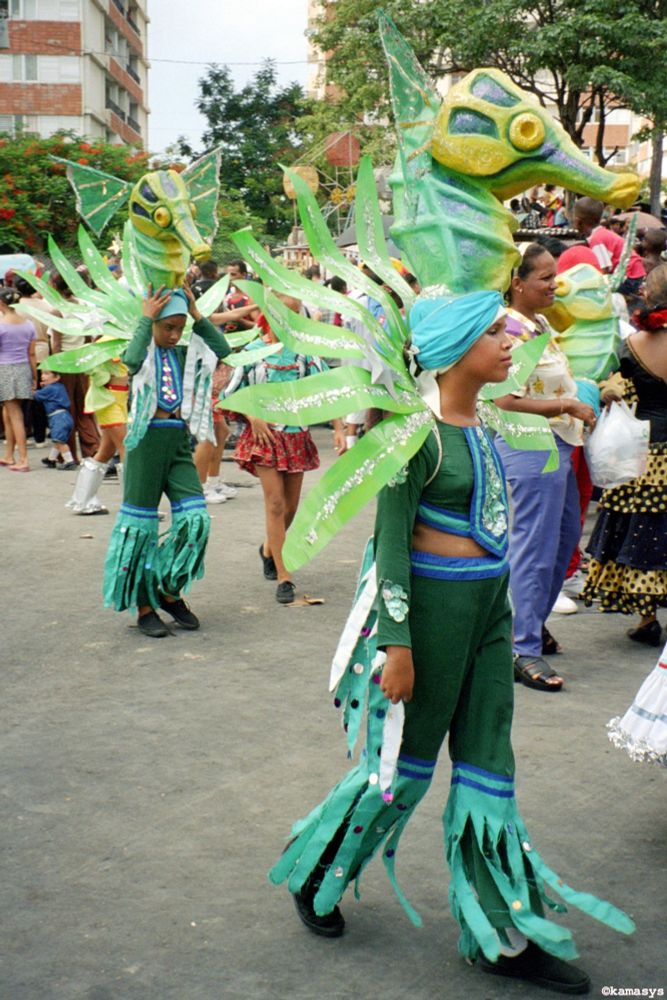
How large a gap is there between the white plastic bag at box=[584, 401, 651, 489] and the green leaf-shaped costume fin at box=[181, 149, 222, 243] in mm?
2439

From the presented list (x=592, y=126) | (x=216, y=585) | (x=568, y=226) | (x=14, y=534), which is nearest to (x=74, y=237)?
(x=568, y=226)

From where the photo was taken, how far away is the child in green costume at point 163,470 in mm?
6559

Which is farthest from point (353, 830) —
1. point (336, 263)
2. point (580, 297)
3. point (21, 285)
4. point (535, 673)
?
point (21, 285)

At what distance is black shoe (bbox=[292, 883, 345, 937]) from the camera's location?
3424mm

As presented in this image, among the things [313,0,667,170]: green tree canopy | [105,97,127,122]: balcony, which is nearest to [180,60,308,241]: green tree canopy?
[105,97,127,122]: balcony

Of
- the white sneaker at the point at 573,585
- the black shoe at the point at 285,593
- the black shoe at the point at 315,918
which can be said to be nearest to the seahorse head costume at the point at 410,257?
the black shoe at the point at 315,918

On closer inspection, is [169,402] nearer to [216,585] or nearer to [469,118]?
[216,585]

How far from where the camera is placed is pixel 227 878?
148 inches

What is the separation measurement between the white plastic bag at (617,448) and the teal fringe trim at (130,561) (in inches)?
93.1

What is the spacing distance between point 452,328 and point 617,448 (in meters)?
3.05

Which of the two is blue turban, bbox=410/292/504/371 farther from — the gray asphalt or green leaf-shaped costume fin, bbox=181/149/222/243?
green leaf-shaped costume fin, bbox=181/149/222/243

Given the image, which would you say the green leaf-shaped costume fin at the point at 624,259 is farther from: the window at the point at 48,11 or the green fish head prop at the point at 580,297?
the window at the point at 48,11

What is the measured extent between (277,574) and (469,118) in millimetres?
4041

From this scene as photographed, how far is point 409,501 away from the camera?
10.2ft
